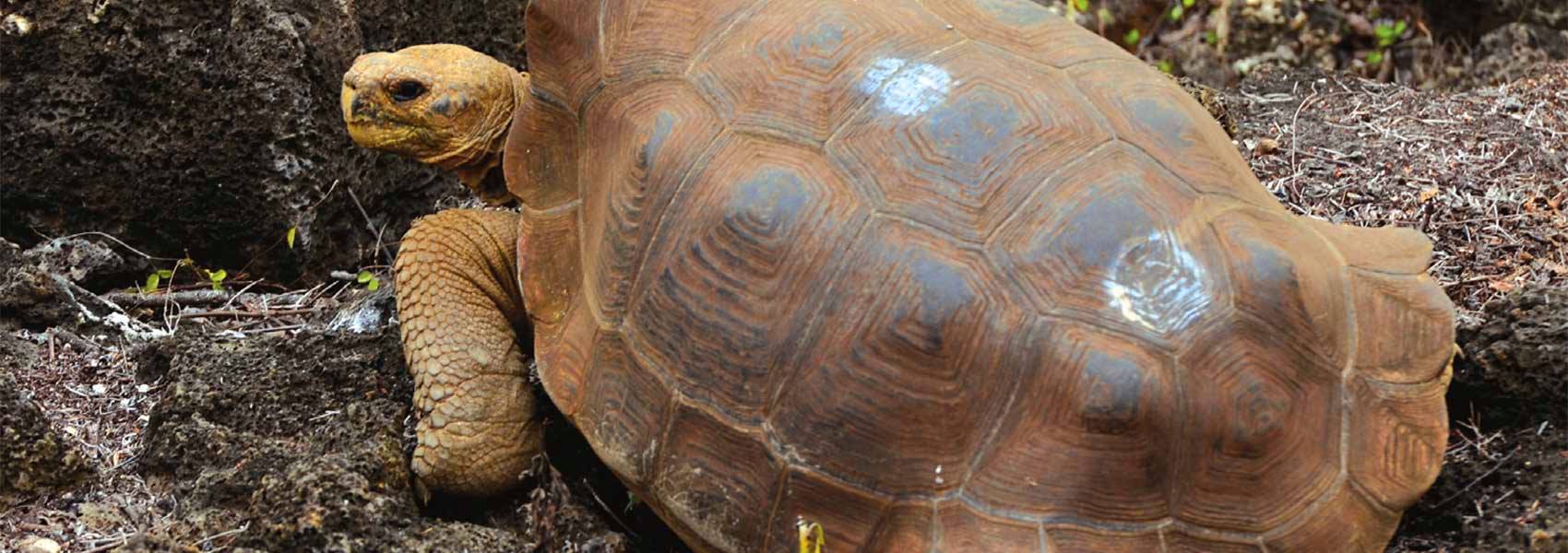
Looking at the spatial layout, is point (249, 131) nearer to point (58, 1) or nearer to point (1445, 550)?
point (58, 1)

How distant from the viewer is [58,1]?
3578 millimetres

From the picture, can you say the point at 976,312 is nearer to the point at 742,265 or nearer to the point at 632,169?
the point at 742,265

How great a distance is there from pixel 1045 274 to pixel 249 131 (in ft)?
A: 7.60

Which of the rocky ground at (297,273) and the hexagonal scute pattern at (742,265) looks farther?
the rocky ground at (297,273)

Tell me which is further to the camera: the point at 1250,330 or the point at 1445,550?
the point at 1445,550

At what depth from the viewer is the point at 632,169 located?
2.72 m

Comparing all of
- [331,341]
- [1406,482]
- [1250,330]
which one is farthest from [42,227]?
[1406,482]

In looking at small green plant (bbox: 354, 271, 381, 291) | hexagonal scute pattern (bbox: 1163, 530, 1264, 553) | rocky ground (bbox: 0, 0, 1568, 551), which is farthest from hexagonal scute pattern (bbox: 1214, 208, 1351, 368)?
small green plant (bbox: 354, 271, 381, 291)

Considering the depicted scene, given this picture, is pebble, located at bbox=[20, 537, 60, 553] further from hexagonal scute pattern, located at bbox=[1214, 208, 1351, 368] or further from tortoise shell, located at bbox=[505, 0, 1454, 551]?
hexagonal scute pattern, located at bbox=[1214, 208, 1351, 368]

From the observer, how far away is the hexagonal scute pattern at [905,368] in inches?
91.7

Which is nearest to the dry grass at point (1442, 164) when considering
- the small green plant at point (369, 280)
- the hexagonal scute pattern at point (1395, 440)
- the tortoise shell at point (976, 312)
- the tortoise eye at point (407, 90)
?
Result: the hexagonal scute pattern at point (1395, 440)

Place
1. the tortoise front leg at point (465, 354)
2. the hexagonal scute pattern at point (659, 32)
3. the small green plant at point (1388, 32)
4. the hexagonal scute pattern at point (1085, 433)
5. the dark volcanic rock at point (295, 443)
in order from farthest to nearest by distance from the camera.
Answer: the small green plant at point (1388, 32) → the tortoise front leg at point (465, 354) → the hexagonal scute pattern at point (659, 32) → the dark volcanic rock at point (295, 443) → the hexagonal scute pattern at point (1085, 433)

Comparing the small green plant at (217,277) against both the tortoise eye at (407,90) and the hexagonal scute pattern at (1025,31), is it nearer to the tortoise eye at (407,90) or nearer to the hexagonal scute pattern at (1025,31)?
the tortoise eye at (407,90)

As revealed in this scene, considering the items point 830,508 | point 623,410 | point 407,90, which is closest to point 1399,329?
point 830,508
